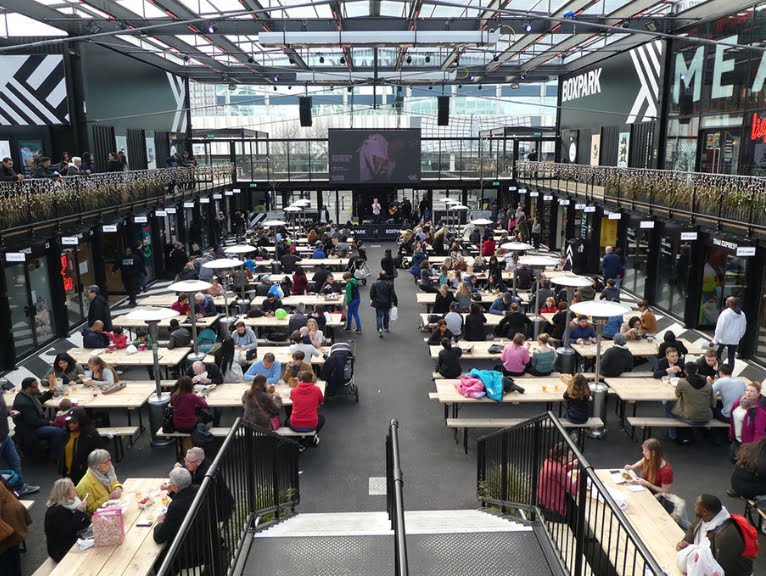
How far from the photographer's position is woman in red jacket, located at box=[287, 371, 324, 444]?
9547 mm

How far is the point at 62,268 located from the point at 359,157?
19.1 metres

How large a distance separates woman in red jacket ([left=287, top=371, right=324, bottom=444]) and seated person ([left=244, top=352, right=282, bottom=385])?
100 centimetres

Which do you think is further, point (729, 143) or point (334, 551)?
point (729, 143)

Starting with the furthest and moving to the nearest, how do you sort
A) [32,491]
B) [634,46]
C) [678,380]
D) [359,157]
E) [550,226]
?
[359,157] < [550,226] < [634,46] < [678,380] < [32,491]

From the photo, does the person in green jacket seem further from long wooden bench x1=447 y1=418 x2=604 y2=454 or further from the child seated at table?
the child seated at table

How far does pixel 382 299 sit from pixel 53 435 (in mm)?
8105

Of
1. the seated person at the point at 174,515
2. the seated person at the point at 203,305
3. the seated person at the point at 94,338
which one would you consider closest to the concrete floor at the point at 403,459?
the seated person at the point at 174,515

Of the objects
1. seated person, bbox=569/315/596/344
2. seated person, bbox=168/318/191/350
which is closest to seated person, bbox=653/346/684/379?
seated person, bbox=569/315/596/344

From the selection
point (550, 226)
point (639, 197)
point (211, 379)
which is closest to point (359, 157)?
point (550, 226)

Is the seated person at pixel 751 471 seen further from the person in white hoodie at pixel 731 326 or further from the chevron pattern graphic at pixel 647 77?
the chevron pattern graphic at pixel 647 77

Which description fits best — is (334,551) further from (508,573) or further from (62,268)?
(62,268)

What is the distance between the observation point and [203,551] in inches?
186

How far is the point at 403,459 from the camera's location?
9734 mm

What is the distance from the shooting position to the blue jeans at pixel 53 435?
31.4 feet
